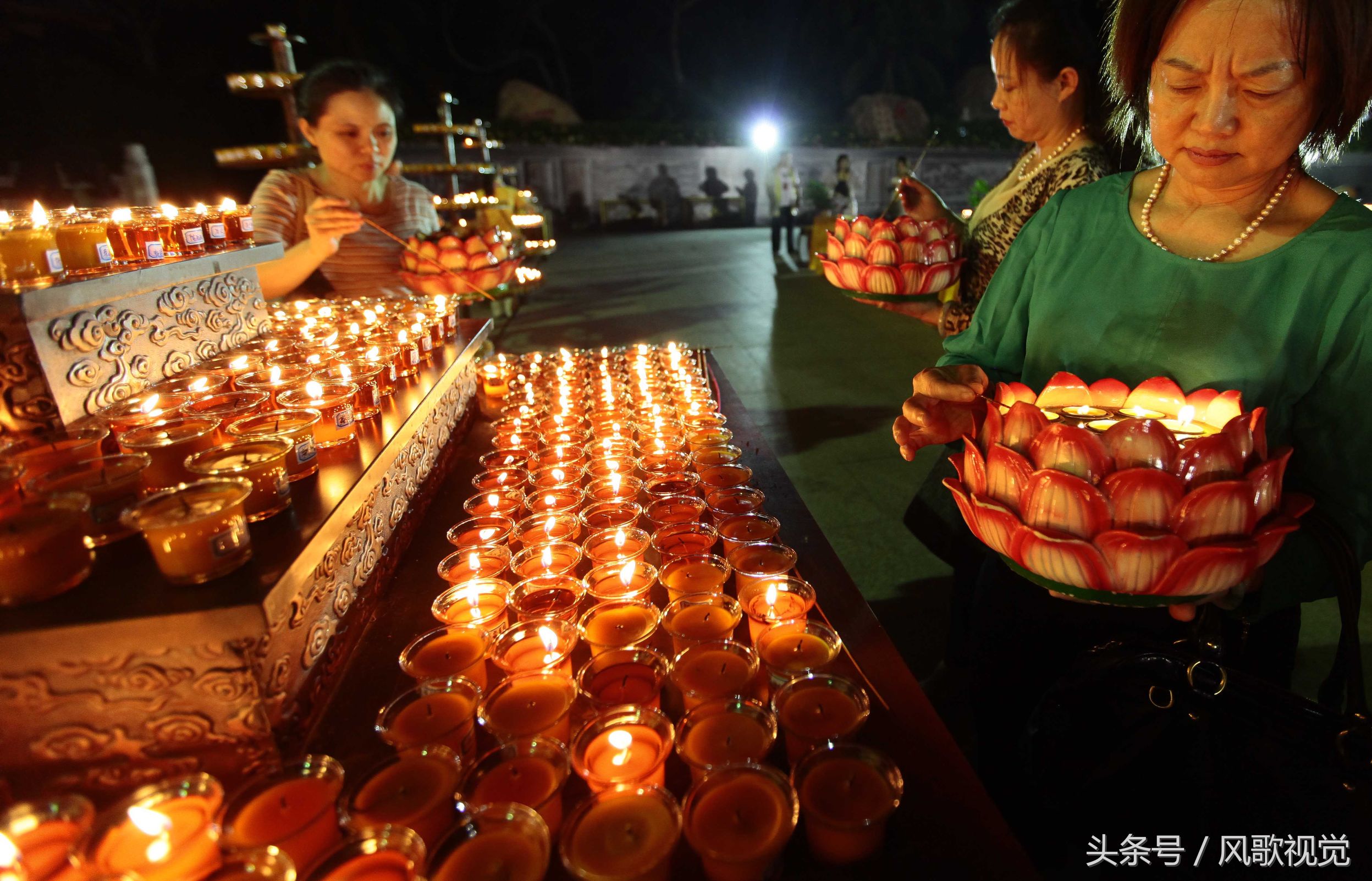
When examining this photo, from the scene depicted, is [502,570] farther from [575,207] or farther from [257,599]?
[575,207]

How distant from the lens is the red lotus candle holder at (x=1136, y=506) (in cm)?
101

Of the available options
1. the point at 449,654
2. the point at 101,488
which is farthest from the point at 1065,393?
the point at 101,488

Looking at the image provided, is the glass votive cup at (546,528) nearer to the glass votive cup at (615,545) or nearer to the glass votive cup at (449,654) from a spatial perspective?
the glass votive cup at (615,545)

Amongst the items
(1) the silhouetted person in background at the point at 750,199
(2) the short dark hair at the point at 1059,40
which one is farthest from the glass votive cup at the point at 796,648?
(1) the silhouetted person in background at the point at 750,199

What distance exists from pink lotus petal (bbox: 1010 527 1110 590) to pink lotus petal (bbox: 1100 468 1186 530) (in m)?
0.07

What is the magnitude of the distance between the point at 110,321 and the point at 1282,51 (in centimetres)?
240

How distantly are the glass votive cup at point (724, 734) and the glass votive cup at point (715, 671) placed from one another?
0.11ft

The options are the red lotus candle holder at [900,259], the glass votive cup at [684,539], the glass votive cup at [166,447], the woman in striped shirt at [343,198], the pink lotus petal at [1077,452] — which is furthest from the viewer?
the woman in striped shirt at [343,198]

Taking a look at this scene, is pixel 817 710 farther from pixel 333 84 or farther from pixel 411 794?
pixel 333 84

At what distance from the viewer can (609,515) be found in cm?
183

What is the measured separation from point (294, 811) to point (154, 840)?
6.7 inches

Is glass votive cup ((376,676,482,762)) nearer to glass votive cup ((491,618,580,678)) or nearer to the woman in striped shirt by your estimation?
glass votive cup ((491,618,580,678))

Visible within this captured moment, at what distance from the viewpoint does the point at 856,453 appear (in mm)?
4508

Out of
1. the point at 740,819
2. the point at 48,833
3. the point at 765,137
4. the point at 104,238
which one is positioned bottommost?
the point at 740,819
